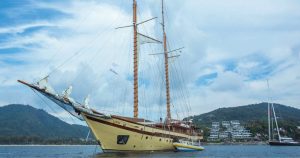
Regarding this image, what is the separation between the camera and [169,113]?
7575 centimetres

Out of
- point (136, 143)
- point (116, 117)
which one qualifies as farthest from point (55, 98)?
point (136, 143)

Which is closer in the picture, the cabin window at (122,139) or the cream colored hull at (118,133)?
the cream colored hull at (118,133)

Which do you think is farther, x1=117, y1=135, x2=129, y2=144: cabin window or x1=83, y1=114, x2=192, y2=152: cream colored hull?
x1=117, y1=135, x2=129, y2=144: cabin window

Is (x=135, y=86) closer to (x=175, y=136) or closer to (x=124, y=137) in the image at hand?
(x=124, y=137)

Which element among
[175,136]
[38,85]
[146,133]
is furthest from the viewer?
[175,136]

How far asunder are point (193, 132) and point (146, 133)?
89.3 ft

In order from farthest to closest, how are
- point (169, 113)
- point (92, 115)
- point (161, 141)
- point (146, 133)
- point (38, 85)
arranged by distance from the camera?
point (169, 113)
point (161, 141)
point (146, 133)
point (92, 115)
point (38, 85)

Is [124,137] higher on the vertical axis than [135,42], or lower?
lower

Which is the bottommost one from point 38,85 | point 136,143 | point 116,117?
point 136,143

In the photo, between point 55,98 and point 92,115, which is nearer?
point 55,98

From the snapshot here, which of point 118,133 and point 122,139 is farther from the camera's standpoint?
point 122,139

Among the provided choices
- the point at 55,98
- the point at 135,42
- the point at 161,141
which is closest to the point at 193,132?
the point at 161,141

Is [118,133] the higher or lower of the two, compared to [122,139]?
higher

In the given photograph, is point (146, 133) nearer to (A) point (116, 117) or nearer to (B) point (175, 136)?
(A) point (116, 117)
